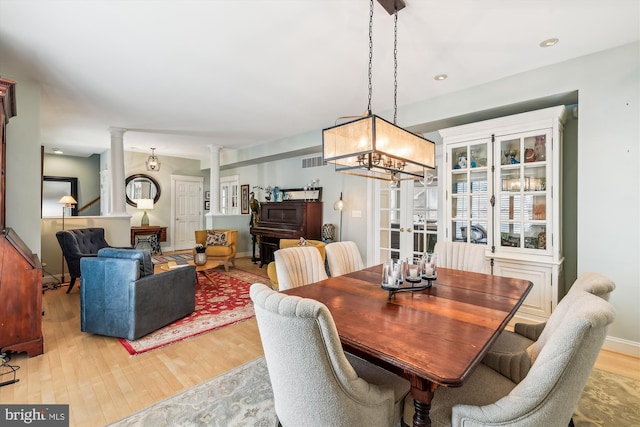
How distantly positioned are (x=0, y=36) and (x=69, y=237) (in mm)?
2546

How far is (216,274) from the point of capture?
17.4 feet

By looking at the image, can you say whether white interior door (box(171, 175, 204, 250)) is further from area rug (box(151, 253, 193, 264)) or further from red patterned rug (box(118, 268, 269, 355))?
red patterned rug (box(118, 268, 269, 355))

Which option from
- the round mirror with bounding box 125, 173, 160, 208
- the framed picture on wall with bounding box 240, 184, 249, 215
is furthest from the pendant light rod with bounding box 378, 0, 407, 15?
the round mirror with bounding box 125, 173, 160, 208

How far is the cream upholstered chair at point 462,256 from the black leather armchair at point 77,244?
4.44 m

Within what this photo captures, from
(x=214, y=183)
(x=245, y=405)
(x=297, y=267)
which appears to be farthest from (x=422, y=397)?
Result: (x=214, y=183)

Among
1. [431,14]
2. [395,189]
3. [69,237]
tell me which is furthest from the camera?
[395,189]

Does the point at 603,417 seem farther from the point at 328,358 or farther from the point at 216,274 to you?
the point at 216,274

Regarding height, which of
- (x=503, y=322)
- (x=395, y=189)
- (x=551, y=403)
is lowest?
(x=551, y=403)

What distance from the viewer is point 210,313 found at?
344 centimetres

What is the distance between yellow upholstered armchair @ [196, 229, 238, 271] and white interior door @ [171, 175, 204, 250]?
9.06 feet

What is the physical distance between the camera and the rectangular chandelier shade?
65.9 inches

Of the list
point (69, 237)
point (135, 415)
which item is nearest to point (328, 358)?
point (135, 415)

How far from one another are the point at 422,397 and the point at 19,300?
10.3 ft
